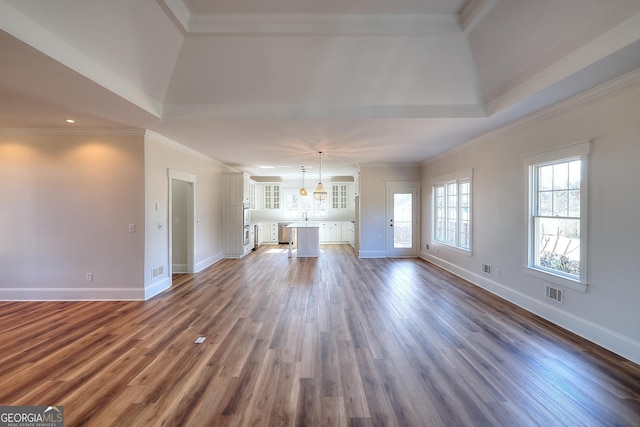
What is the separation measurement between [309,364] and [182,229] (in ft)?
15.5

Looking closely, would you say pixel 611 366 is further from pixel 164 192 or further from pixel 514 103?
pixel 164 192

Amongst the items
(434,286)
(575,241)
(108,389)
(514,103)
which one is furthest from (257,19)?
(434,286)

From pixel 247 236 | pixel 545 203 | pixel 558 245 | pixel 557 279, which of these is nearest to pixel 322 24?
pixel 545 203

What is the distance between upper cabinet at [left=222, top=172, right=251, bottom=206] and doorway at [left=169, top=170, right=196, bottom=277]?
1.51 meters

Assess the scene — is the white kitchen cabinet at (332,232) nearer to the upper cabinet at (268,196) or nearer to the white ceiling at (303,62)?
the upper cabinet at (268,196)

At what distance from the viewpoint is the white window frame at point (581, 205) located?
2840 millimetres

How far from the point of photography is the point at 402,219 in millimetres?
7480

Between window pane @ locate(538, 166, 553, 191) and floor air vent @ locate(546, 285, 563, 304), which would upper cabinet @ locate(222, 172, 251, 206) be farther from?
floor air vent @ locate(546, 285, 563, 304)

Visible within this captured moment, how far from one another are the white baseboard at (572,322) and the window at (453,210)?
1.01 meters

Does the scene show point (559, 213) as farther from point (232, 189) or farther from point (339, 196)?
point (339, 196)

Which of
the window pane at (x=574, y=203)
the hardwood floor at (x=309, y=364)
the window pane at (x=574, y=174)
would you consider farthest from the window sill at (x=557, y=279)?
the window pane at (x=574, y=174)

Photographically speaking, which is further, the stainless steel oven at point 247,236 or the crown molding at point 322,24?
the stainless steel oven at point 247,236

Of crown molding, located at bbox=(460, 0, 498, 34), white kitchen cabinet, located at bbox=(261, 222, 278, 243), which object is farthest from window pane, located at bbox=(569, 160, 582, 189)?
white kitchen cabinet, located at bbox=(261, 222, 278, 243)

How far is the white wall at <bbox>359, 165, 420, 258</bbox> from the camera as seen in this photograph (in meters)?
7.39
